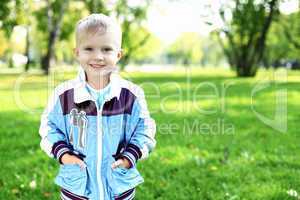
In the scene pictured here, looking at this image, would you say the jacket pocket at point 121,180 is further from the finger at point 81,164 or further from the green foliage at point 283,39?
the green foliage at point 283,39

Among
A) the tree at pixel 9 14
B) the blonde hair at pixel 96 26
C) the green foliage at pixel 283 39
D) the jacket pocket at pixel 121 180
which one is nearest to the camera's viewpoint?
the blonde hair at pixel 96 26

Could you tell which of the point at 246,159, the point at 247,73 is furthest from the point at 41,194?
the point at 247,73

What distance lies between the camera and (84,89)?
2600 millimetres

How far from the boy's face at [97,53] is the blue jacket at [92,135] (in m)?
0.07

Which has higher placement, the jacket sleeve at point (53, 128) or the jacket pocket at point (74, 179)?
the jacket sleeve at point (53, 128)

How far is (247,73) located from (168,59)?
111m

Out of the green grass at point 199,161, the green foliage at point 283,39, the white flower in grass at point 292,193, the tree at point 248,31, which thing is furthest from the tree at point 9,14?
the white flower in grass at point 292,193

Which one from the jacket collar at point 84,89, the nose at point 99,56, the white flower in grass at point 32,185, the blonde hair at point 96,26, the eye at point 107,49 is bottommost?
the white flower in grass at point 32,185

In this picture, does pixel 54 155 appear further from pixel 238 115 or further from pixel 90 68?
pixel 238 115

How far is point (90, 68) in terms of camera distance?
2598mm

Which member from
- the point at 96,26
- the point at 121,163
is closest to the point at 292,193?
the point at 121,163

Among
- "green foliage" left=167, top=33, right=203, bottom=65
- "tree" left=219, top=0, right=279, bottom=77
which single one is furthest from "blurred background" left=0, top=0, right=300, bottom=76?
"green foliage" left=167, top=33, right=203, bottom=65

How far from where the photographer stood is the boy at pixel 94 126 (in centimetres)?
256

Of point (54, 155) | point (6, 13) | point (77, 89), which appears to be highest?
point (6, 13)
